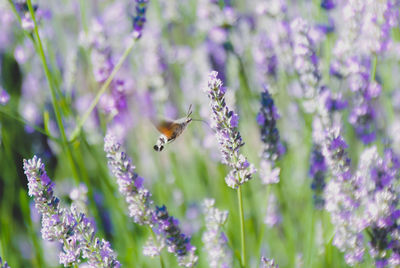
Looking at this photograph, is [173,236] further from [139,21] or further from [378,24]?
[378,24]

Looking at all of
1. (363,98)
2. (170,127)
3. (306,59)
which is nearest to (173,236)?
(170,127)

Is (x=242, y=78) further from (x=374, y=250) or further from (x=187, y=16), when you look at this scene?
(x=374, y=250)

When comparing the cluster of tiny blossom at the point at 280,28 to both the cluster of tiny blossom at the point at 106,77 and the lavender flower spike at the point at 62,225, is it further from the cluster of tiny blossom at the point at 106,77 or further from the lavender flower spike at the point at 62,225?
the lavender flower spike at the point at 62,225

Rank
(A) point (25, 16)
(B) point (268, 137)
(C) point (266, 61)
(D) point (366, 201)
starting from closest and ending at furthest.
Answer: (D) point (366, 201), (B) point (268, 137), (A) point (25, 16), (C) point (266, 61)

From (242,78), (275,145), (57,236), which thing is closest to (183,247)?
(57,236)

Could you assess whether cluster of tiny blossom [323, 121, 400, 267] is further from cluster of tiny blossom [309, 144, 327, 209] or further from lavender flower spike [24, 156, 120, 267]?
lavender flower spike [24, 156, 120, 267]

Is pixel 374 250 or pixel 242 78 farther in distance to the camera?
pixel 242 78

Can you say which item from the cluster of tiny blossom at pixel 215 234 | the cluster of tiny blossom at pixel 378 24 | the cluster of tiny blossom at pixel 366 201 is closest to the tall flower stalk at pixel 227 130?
the cluster of tiny blossom at pixel 215 234
